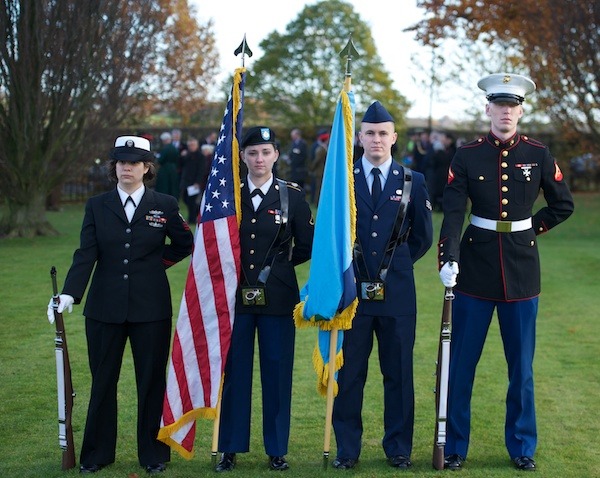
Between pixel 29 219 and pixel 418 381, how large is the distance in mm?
11911

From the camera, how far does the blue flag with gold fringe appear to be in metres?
5.67

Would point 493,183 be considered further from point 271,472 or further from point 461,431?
point 271,472

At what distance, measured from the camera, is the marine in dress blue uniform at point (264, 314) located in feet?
19.1

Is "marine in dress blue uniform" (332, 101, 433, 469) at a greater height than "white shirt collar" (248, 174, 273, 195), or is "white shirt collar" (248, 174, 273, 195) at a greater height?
"white shirt collar" (248, 174, 273, 195)

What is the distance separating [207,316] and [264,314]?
322 mm

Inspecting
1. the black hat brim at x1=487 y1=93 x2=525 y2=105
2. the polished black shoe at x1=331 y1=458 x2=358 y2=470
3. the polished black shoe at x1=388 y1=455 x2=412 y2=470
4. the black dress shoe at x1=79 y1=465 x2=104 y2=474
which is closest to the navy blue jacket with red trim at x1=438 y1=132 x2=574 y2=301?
the black hat brim at x1=487 y1=93 x2=525 y2=105

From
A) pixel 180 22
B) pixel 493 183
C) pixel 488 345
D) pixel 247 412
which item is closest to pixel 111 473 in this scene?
pixel 247 412

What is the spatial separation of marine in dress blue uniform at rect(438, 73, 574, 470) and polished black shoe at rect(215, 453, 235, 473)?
48.1 inches

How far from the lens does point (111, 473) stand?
574 centimetres

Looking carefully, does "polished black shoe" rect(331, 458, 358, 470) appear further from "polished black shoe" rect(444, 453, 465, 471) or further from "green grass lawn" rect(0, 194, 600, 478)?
"polished black shoe" rect(444, 453, 465, 471)

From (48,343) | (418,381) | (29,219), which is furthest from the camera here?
(29,219)

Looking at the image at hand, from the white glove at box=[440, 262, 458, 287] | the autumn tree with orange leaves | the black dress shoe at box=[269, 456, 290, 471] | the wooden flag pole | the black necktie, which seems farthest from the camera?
the autumn tree with orange leaves

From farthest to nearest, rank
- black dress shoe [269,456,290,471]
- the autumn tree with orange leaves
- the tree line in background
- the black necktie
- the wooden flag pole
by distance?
the autumn tree with orange leaves
the tree line in background
the black necktie
black dress shoe [269,456,290,471]
the wooden flag pole

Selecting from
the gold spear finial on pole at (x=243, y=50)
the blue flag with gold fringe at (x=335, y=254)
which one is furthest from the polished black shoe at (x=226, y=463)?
the gold spear finial on pole at (x=243, y=50)
